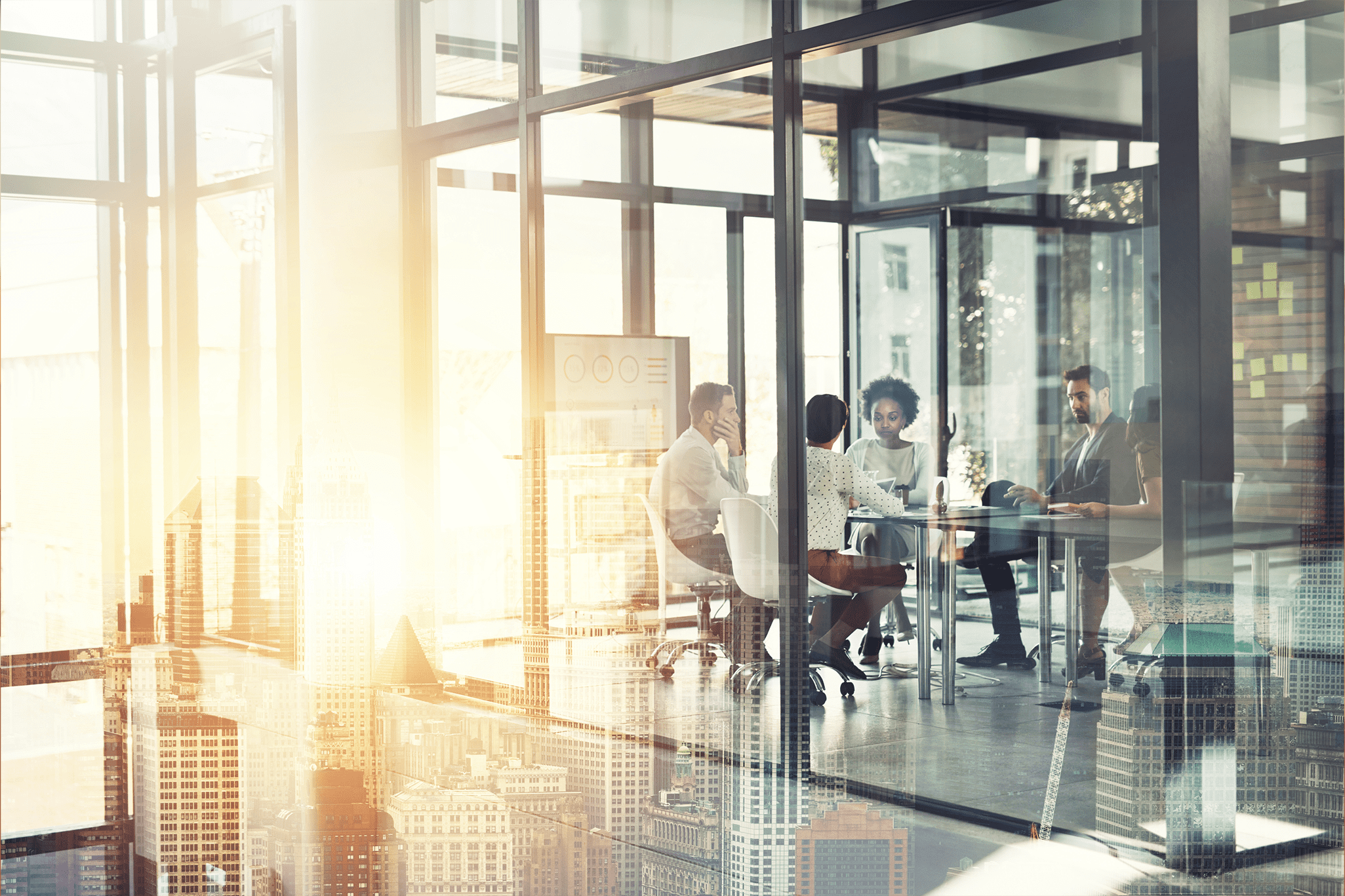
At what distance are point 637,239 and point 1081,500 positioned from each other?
2.05 metres

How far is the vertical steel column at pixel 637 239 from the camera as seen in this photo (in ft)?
16.8

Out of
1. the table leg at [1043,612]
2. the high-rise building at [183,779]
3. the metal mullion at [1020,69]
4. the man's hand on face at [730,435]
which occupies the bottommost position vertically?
the high-rise building at [183,779]

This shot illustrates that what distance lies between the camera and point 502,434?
18.7 feet

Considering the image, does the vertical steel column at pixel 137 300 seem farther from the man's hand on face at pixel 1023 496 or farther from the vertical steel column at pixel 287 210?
the man's hand on face at pixel 1023 496

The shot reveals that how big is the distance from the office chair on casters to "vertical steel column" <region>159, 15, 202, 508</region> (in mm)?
3341

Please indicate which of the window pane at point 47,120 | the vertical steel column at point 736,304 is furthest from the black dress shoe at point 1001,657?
the window pane at point 47,120

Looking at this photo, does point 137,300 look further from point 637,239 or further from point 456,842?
point 456,842

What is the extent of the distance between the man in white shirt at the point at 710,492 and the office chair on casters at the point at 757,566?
4 cm

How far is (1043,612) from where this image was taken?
5020mm

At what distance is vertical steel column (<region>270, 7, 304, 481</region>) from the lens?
5.86m

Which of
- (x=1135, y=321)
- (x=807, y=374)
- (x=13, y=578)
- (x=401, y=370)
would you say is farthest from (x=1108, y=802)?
(x=13, y=578)

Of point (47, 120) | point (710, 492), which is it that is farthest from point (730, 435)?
point (47, 120)

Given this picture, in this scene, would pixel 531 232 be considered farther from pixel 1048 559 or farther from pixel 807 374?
pixel 1048 559

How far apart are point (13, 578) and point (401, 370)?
2464 millimetres
